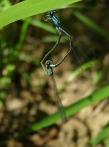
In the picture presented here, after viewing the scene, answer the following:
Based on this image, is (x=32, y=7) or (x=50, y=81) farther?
(x=50, y=81)

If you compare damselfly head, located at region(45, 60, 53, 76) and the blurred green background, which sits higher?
damselfly head, located at region(45, 60, 53, 76)

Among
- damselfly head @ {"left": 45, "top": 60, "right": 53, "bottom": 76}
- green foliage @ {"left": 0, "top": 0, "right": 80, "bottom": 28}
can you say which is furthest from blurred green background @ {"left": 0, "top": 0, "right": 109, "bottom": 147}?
green foliage @ {"left": 0, "top": 0, "right": 80, "bottom": 28}

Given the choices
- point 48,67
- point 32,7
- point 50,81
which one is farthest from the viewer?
point 50,81

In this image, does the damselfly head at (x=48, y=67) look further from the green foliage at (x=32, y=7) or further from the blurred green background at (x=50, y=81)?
the blurred green background at (x=50, y=81)

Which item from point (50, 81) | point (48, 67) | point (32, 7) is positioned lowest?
point (50, 81)

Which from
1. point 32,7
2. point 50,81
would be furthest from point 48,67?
point 50,81

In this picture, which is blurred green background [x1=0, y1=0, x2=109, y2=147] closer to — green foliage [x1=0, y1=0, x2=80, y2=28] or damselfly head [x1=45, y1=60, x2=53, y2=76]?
damselfly head [x1=45, y1=60, x2=53, y2=76]

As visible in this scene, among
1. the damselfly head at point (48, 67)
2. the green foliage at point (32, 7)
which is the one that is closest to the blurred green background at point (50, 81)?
the damselfly head at point (48, 67)

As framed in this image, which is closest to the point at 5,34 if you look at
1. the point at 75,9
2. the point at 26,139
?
the point at 75,9

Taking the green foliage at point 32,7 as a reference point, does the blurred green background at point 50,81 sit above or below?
below

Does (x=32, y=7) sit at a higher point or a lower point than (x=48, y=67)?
higher

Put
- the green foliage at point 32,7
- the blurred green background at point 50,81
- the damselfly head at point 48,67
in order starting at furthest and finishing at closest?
the blurred green background at point 50,81
the damselfly head at point 48,67
the green foliage at point 32,7

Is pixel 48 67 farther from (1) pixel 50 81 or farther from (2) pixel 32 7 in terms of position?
(1) pixel 50 81
